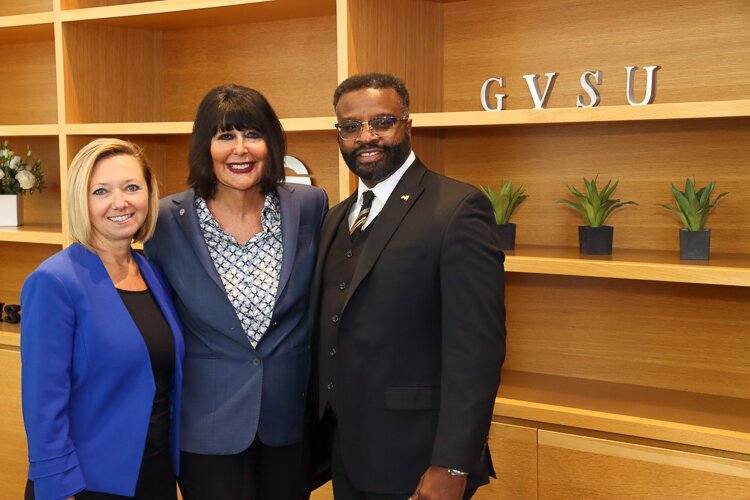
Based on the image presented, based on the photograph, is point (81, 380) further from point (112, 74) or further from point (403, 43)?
point (112, 74)

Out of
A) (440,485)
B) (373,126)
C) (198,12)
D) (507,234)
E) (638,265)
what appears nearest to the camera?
Answer: (440,485)

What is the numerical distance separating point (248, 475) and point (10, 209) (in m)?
2.09

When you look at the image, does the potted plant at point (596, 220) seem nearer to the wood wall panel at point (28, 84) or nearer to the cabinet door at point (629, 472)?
the cabinet door at point (629, 472)

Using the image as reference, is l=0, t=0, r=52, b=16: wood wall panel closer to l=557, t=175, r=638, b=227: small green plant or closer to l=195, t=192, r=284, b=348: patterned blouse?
l=195, t=192, r=284, b=348: patterned blouse

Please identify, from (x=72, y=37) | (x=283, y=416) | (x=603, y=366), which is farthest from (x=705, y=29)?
(x=72, y=37)

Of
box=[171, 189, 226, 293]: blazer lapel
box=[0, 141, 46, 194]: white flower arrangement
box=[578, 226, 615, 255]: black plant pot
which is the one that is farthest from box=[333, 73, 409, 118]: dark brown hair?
box=[0, 141, 46, 194]: white flower arrangement

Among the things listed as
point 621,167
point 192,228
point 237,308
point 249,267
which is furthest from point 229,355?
point 621,167

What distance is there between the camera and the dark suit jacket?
1752 millimetres

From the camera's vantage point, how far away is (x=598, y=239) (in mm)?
2576

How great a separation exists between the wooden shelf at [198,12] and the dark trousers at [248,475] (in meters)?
1.56

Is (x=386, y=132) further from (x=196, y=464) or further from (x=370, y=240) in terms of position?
(x=196, y=464)

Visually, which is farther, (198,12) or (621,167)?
(198,12)

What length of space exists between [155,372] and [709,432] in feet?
4.81

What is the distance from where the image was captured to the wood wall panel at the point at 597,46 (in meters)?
2.54
